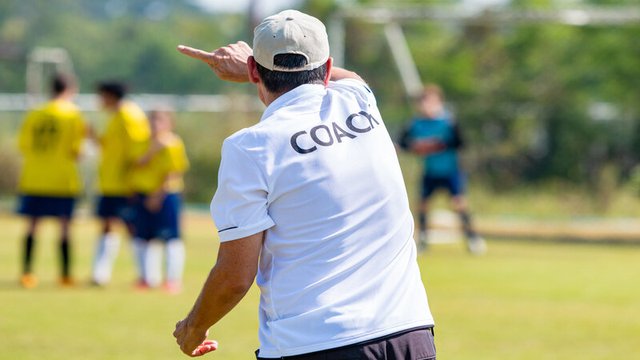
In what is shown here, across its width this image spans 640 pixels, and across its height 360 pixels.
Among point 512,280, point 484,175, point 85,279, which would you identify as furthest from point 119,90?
point 484,175

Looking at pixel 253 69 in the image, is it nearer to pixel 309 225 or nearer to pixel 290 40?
pixel 290 40

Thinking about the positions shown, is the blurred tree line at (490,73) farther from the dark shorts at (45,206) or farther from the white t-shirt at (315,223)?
the white t-shirt at (315,223)

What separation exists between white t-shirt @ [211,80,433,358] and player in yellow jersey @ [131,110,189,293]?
9.06 meters

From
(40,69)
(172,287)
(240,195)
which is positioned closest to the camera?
(240,195)

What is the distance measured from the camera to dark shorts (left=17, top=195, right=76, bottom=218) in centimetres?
1376

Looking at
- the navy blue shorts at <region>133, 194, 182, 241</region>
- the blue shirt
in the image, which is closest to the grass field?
the navy blue shorts at <region>133, 194, 182, 241</region>

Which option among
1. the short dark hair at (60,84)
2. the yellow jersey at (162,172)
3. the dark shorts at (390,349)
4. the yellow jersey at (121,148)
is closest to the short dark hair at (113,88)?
the yellow jersey at (121,148)

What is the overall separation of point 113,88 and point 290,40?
32.2 ft

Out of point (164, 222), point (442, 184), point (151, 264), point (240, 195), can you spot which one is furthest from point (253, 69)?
point (442, 184)

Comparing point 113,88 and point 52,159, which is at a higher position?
point 113,88

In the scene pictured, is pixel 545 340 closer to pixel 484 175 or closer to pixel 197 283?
pixel 197 283

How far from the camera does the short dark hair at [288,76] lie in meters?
4.07

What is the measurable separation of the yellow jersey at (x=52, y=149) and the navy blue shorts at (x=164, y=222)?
104cm

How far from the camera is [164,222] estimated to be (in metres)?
13.2
